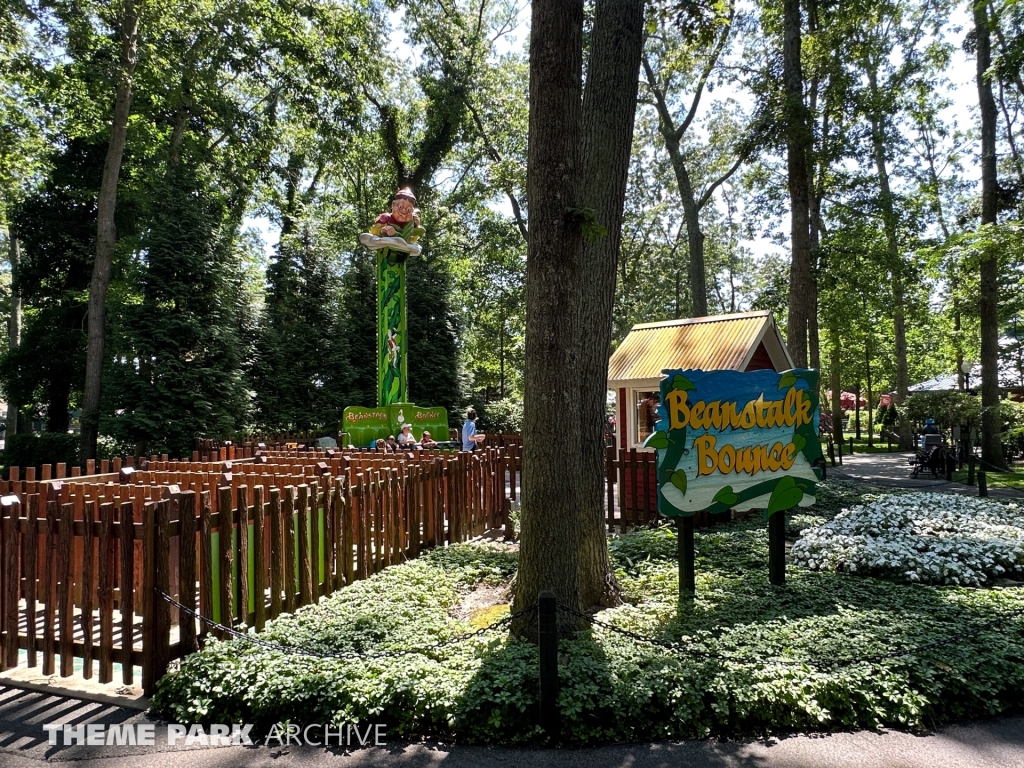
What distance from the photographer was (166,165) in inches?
887

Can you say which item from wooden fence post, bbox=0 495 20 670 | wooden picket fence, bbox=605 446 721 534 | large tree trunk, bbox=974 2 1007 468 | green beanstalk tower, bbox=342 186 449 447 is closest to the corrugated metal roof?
wooden picket fence, bbox=605 446 721 534

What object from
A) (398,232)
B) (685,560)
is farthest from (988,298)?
(685,560)

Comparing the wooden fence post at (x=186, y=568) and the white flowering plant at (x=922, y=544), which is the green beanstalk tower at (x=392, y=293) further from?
the wooden fence post at (x=186, y=568)

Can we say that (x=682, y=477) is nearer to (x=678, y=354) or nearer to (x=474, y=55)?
(x=678, y=354)

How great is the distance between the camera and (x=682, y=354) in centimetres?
1413

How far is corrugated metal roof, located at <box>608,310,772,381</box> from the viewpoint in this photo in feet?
43.5

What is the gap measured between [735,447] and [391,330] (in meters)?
12.6

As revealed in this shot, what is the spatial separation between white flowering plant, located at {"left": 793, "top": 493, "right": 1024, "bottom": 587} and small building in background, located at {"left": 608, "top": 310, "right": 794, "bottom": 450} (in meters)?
4.61

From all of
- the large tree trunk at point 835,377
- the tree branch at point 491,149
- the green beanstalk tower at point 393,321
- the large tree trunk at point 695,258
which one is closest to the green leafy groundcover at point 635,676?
the green beanstalk tower at point 393,321

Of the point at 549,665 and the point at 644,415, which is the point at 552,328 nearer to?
the point at 549,665

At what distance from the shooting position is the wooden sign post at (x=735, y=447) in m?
6.31

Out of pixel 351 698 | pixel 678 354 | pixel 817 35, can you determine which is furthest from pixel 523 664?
pixel 817 35

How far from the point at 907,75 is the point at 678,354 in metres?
13.9

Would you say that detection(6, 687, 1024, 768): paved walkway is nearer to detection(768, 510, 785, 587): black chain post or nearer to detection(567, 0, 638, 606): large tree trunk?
detection(567, 0, 638, 606): large tree trunk
